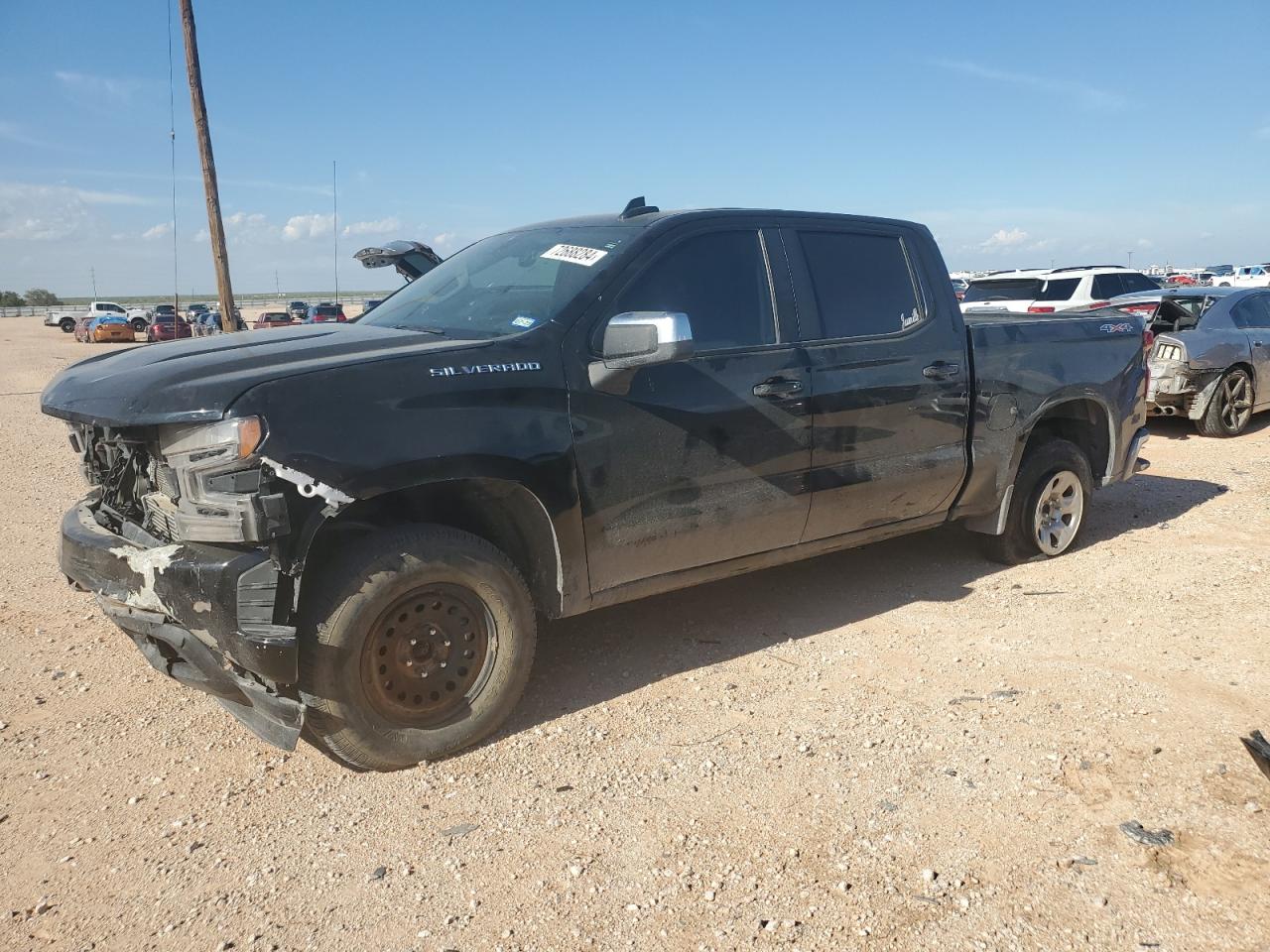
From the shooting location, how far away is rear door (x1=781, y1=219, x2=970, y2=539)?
452cm

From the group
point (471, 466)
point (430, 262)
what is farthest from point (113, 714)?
point (430, 262)

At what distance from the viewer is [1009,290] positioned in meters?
14.3

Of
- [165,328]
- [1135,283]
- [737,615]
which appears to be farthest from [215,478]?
[165,328]

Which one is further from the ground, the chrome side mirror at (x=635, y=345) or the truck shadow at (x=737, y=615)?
the chrome side mirror at (x=635, y=345)

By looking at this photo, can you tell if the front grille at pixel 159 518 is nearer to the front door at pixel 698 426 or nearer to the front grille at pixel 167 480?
the front grille at pixel 167 480

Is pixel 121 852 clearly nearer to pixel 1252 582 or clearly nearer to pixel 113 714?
pixel 113 714

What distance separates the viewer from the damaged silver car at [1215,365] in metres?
10.5

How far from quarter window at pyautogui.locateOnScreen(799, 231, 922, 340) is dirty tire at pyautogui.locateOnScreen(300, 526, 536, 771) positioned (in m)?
2.04

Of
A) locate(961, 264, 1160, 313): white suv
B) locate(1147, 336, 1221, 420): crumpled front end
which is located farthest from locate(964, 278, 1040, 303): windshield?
locate(1147, 336, 1221, 420): crumpled front end

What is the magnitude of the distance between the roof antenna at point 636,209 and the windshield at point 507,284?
0.19 m

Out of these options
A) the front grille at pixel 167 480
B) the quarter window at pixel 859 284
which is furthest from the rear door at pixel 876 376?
the front grille at pixel 167 480

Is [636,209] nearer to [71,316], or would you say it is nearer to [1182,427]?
[1182,427]

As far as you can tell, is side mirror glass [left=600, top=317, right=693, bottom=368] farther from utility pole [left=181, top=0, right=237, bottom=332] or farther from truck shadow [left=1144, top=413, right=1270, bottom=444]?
utility pole [left=181, top=0, right=237, bottom=332]

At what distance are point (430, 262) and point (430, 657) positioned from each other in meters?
2.93
